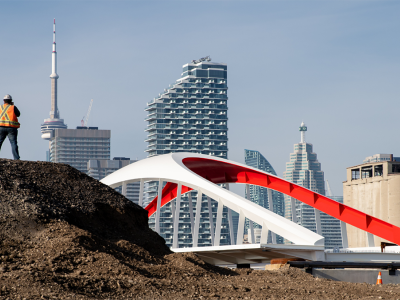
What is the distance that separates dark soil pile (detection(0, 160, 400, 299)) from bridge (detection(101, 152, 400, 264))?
5.66m

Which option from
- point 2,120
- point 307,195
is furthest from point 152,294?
point 307,195

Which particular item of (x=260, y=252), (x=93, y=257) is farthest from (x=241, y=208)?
(x=93, y=257)

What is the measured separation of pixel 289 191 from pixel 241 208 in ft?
24.7

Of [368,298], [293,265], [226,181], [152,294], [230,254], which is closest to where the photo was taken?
[152,294]

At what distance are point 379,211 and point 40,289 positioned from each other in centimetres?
9555

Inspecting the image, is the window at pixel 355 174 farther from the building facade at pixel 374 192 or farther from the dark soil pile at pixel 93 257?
the dark soil pile at pixel 93 257

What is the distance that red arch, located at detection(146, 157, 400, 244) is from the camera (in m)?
25.5

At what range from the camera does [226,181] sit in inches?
1362

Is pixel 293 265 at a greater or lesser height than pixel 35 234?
lesser

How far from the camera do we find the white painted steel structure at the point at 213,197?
2097 cm

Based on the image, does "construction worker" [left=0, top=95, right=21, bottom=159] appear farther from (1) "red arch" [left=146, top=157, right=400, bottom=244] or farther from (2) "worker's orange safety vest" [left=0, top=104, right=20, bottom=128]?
(1) "red arch" [left=146, top=157, right=400, bottom=244]

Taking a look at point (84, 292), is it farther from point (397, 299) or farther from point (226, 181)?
point (226, 181)

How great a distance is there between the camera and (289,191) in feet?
95.3

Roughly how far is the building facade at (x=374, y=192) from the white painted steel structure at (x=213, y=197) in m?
67.3
